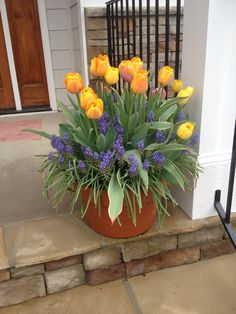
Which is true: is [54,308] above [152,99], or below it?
below

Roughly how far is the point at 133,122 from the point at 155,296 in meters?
0.71

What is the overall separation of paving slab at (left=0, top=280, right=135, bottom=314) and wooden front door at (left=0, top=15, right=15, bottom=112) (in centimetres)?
277

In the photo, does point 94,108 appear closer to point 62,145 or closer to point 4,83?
point 62,145

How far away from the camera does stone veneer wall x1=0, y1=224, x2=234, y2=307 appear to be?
1.21 m

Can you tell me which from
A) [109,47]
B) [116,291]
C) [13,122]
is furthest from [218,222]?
[13,122]

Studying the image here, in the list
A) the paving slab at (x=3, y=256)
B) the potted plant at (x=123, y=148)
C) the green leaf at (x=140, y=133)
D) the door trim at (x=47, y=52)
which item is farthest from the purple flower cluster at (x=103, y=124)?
the door trim at (x=47, y=52)

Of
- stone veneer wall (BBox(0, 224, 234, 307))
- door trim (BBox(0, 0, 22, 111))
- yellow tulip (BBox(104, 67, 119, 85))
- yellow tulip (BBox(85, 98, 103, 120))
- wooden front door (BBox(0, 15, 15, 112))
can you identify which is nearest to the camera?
yellow tulip (BBox(85, 98, 103, 120))

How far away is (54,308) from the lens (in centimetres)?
119

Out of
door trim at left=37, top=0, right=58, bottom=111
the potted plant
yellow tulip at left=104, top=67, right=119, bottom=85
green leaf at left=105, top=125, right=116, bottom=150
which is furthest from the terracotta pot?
door trim at left=37, top=0, right=58, bottom=111

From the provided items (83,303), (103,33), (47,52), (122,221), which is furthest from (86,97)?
(47,52)

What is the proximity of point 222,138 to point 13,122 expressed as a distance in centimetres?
252

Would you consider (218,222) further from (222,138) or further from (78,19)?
(78,19)

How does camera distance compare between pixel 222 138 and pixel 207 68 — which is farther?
pixel 222 138

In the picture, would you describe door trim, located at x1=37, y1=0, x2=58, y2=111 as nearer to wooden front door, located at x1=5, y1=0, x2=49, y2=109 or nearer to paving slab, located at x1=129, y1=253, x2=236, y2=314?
wooden front door, located at x1=5, y1=0, x2=49, y2=109
